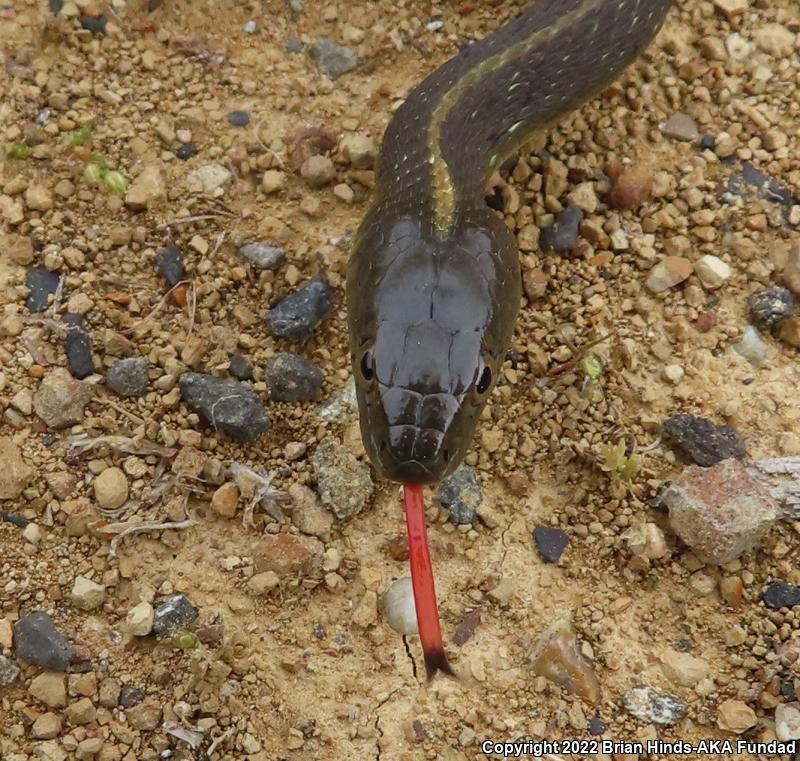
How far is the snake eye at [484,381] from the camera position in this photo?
3292mm

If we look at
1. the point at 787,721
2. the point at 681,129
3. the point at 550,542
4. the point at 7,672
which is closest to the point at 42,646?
the point at 7,672

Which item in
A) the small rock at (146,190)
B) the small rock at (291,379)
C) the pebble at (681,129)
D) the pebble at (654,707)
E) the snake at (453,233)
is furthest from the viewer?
the pebble at (681,129)

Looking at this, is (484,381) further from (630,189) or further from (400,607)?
(630,189)

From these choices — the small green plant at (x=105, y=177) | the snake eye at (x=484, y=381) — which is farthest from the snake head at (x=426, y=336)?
the small green plant at (x=105, y=177)

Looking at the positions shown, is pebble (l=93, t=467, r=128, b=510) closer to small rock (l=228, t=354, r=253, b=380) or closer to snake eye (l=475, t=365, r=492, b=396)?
small rock (l=228, t=354, r=253, b=380)

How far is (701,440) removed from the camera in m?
3.91

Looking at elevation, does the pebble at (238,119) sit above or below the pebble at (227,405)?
above


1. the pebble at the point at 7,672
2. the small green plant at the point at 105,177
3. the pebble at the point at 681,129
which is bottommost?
the pebble at the point at 7,672

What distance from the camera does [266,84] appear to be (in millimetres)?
4750

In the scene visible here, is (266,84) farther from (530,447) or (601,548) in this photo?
(601,548)

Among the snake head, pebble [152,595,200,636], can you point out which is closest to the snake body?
the snake head

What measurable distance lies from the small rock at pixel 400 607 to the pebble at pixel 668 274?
1761mm

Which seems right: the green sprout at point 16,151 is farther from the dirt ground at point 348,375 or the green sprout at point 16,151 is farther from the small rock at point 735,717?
the small rock at point 735,717

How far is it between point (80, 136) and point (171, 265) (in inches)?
30.3
